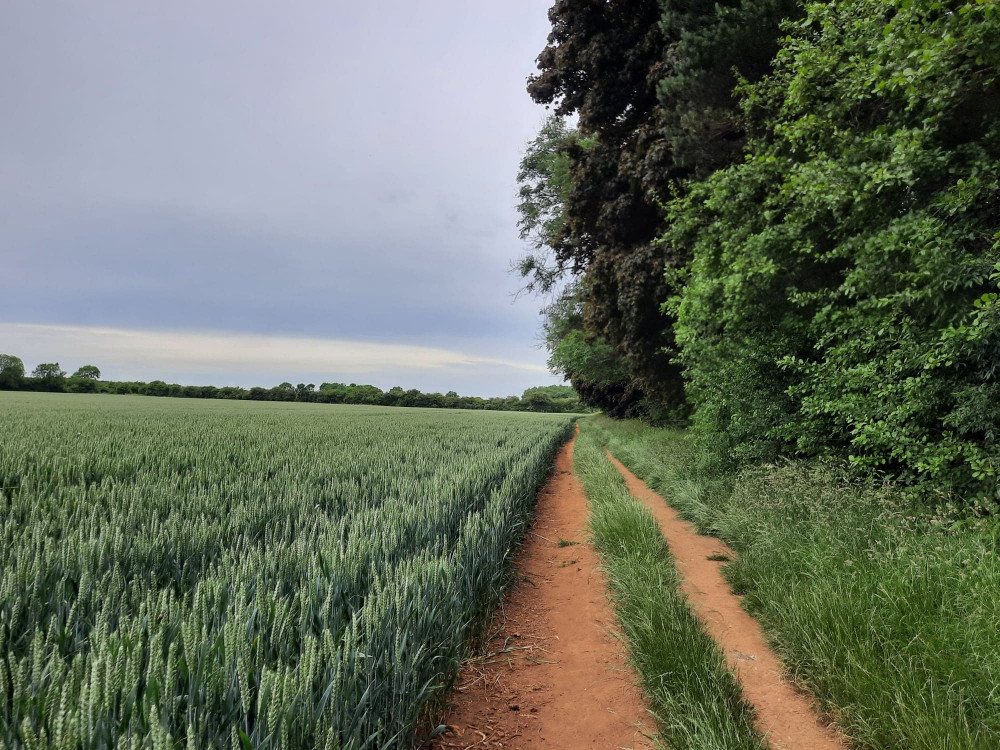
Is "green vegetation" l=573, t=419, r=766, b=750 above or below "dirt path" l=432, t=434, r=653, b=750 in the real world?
above

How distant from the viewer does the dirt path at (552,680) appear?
2.42 metres

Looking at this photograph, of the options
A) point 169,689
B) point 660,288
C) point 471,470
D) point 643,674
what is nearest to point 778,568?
point 643,674

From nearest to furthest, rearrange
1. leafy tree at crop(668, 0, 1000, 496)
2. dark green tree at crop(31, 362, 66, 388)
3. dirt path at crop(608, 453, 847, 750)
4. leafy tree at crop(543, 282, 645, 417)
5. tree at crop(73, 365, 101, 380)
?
dirt path at crop(608, 453, 847, 750) → leafy tree at crop(668, 0, 1000, 496) → leafy tree at crop(543, 282, 645, 417) → dark green tree at crop(31, 362, 66, 388) → tree at crop(73, 365, 101, 380)

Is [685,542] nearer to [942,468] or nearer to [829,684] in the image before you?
[942,468]

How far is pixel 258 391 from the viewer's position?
71.4m

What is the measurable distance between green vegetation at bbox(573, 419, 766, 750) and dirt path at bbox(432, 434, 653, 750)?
0.19 m

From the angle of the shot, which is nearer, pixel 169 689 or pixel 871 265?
pixel 169 689

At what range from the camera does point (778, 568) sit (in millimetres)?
3879

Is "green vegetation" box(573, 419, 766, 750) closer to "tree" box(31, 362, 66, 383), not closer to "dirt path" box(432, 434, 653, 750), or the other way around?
"dirt path" box(432, 434, 653, 750)

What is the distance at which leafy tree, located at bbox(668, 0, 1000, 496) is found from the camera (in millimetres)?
4180

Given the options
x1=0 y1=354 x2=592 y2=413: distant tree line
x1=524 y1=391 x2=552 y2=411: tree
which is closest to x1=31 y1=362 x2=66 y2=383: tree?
x1=0 y1=354 x2=592 y2=413: distant tree line

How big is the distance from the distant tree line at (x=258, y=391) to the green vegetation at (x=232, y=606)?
51334 millimetres

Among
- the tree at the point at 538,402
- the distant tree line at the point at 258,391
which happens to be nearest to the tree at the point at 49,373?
the distant tree line at the point at 258,391

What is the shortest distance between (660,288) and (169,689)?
9503 millimetres
